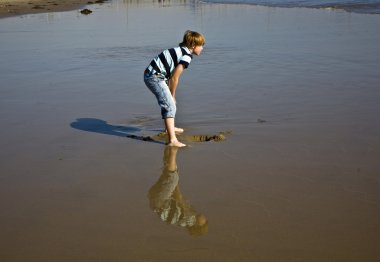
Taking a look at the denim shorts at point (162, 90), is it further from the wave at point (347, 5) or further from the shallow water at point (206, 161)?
the wave at point (347, 5)

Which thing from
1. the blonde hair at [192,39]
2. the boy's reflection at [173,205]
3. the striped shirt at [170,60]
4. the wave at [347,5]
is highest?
the wave at [347,5]

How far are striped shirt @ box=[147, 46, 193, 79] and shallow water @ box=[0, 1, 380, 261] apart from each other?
71 centimetres

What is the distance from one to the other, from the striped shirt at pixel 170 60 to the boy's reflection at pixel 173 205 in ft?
3.96

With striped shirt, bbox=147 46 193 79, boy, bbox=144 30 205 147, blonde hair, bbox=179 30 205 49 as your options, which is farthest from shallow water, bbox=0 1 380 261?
blonde hair, bbox=179 30 205 49

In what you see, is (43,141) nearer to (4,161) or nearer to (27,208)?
(4,161)

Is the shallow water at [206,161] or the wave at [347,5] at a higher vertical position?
the wave at [347,5]

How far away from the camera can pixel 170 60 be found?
15.0 ft

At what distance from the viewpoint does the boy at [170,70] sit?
4473mm

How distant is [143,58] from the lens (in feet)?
30.8

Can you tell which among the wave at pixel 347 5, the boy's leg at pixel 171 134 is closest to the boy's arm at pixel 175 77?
the boy's leg at pixel 171 134

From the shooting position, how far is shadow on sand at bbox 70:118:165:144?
4.72 m

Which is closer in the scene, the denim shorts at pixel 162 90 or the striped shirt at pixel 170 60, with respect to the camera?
the striped shirt at pixel 170 60

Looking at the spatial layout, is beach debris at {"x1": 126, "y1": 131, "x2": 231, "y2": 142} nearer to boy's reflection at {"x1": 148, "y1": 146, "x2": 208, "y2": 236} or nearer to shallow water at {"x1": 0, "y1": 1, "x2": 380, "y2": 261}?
shallow water at {"x1": 0, "y1": 1, "x2": 380, "y2": 261}

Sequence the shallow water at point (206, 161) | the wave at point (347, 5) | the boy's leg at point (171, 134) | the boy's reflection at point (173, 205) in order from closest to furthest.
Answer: the shallow water at point (206, 161) < the boy's reflection at point (173, 205) < the boy's leg at point (171, 134) < the wave at point (347, 5)
